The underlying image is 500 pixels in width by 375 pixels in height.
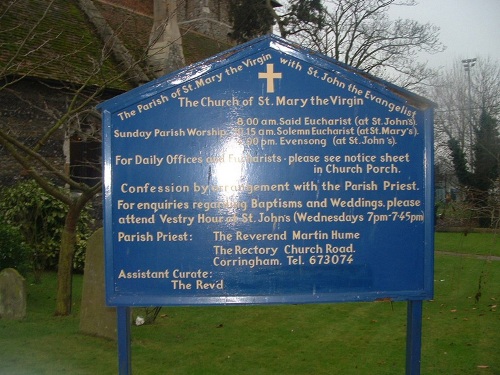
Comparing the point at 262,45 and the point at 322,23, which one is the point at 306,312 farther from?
the point at 322,23

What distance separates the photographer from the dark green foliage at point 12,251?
10.7 m

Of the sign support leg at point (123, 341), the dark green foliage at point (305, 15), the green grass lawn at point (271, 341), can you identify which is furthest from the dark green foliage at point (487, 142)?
the sign support leg at point (123, 341)

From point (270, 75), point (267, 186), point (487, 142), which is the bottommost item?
point (267, 186)

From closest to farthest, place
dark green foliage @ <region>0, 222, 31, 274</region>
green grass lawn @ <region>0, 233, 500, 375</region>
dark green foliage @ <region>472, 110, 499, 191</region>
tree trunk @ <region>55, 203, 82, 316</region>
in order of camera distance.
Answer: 1. green grass lawn @ <region>0, 233, 500, 375</region>
2. tree trunk @ <region>55, 203, 82, 316</region>
3. dark green foliage @ <region>0, 222, 31, 274</region>
4. dark green foliage @ <region>472, 110, 499, 191</region>

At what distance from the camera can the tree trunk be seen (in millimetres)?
9233

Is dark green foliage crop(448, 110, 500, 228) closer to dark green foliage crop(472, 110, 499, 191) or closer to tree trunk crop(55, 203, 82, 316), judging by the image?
dark green foliage crop(472, 110, 499, 191)

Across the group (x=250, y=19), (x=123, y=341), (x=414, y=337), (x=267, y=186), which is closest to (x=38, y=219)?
(x=123, y=341)

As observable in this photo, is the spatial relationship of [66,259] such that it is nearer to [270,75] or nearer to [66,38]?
[270,75]

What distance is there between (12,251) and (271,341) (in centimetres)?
550

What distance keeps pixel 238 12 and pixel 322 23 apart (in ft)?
12.3

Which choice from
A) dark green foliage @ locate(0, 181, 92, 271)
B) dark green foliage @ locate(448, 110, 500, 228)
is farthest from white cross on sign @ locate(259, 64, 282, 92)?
dark green foliage @ locate(0, 181, 92, 271)

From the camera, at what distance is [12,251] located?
10.9 meters

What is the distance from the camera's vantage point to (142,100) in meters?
4.38

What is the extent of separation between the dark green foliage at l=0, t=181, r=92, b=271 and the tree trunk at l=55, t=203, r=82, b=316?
445cm
